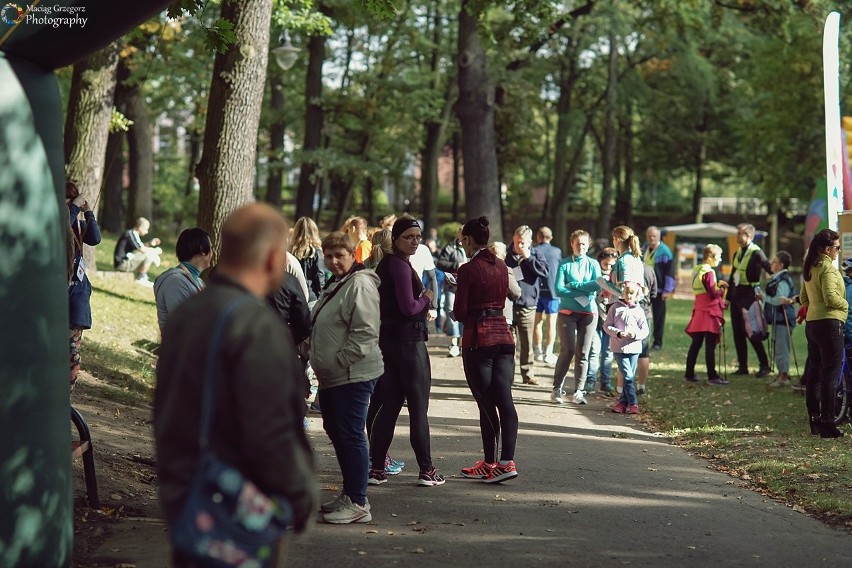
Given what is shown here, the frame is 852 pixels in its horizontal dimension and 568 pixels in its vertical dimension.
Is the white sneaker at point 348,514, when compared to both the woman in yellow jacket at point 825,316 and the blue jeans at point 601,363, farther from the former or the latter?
the blue jeans at point 601,363

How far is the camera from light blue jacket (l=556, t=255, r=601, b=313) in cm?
1412

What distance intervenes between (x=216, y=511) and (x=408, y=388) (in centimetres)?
477

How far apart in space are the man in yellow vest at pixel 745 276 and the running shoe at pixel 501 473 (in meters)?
8.19

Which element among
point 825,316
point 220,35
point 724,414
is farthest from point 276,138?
point 825,316

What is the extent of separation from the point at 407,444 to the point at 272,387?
23.5 ft

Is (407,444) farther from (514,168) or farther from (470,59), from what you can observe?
(514,168)

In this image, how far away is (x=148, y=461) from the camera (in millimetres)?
9258

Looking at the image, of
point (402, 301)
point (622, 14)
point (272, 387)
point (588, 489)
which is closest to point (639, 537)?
point (588, 489)

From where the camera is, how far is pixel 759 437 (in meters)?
11.7

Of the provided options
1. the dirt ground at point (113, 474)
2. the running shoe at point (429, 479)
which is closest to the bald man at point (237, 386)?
the dirt ground at point (113, 474)

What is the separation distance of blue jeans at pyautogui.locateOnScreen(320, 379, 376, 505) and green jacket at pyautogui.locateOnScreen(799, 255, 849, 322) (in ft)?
17.7

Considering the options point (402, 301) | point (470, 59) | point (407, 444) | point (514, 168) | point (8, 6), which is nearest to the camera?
point (8, 6)

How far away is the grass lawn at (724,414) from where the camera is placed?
9273 millimetres

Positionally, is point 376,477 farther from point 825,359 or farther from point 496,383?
point 825,359
